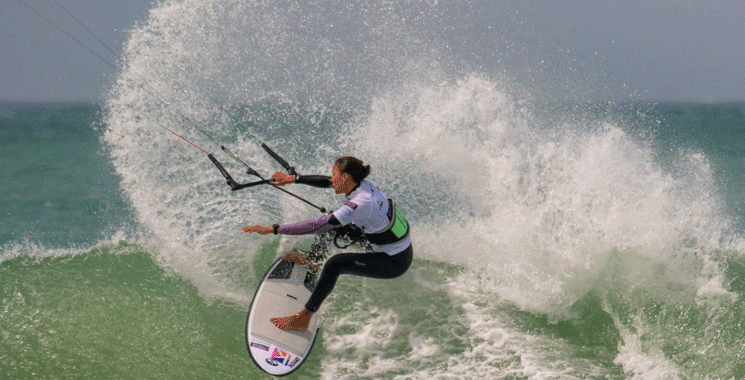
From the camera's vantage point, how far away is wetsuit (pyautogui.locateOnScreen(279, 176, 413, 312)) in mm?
4391

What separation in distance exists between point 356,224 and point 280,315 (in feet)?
3.39

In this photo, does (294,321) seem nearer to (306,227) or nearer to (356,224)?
(306,227)

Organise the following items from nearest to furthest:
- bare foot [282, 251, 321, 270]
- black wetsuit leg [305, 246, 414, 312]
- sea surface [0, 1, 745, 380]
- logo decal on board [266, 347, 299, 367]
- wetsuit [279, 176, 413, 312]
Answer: wetsuit [279, 176, 413, 312] → logo decal on board [266, 347, 299, 367] → black wetsuit leg [305, 246, 414, 312] → sea surface [0, 1, 745, 380] → bare foot [282, 251, 321, 270]

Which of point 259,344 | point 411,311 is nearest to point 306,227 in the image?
point 259,344

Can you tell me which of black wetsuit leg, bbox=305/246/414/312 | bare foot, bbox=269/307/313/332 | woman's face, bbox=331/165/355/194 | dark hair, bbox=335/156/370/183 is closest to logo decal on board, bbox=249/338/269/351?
bare foot, bbox=269/307/313/332

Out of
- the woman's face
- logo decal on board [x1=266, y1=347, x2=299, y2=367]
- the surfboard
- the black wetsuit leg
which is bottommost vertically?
logo decal on board [x1=266, y1=347, x2=299, y2=367]

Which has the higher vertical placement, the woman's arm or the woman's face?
the woman's face

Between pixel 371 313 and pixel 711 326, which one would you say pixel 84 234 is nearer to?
pixel 371 313

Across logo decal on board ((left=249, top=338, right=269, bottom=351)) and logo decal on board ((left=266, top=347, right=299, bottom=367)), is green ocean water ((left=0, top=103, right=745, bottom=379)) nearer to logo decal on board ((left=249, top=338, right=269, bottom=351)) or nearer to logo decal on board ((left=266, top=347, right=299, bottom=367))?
logo decal on board ((left=266, top=347, right=299, bottom=367))

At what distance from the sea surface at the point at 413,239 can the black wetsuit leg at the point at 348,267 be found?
53 centimetres

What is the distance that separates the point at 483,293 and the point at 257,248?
2.29 meters

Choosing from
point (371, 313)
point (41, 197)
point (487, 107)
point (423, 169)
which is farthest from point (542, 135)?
point (41, 197)

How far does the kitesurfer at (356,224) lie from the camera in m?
4.39

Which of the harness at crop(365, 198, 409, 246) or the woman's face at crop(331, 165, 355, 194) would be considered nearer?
the woman's face at crop(331, 165, 355, 194)
